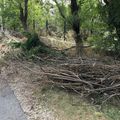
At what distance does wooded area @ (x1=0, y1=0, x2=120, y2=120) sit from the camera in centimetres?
614

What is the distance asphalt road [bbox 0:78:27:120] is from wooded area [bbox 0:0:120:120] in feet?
2.88

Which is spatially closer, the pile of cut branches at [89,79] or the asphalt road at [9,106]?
the asphalt road at [9,106]

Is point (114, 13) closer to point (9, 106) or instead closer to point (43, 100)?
point (43, 100)

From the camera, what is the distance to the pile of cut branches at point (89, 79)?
5953mm

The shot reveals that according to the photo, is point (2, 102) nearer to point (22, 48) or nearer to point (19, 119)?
point (19, 119)

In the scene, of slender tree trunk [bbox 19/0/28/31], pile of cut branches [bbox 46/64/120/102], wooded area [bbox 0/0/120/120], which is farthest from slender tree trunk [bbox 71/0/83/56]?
slender tree trunk [bbox 19/0/28/31]

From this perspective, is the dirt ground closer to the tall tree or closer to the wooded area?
the wooded area

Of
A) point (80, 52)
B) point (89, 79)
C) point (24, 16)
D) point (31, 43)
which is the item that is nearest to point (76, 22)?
point (80, 52)

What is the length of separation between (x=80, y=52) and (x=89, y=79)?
4.13 meters

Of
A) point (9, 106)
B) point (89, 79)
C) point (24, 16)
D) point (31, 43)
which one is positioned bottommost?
point (9, 106)

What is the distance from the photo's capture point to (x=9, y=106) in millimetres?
6145

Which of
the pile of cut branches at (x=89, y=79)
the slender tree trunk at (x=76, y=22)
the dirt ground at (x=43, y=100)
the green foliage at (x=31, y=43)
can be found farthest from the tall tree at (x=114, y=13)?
the pile of cut branches at (x=89, y=79)

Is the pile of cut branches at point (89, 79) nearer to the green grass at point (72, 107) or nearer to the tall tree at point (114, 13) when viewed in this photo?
the green grass at point (72, 107)

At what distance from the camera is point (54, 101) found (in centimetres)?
624
